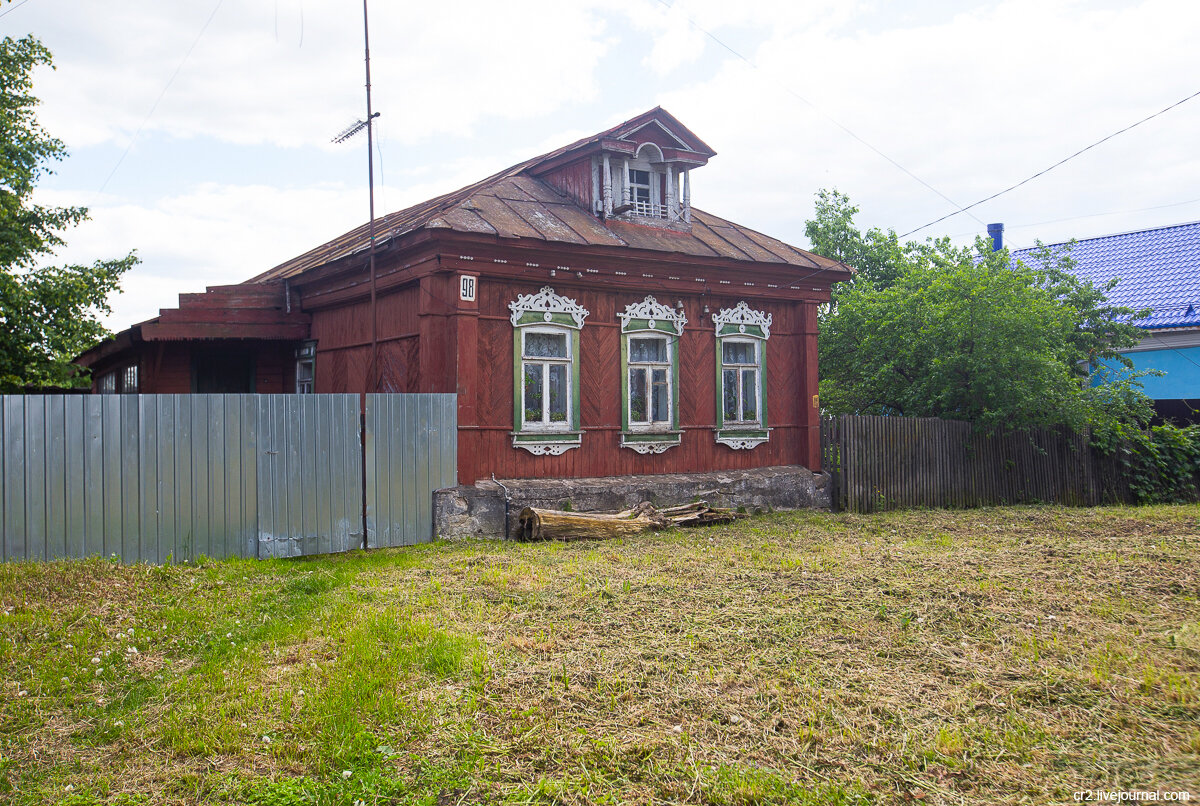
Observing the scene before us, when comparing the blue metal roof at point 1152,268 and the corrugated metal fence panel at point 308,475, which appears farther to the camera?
the blue metal roof at point 1152,268

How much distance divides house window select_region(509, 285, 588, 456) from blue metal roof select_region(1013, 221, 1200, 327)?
13.9 m

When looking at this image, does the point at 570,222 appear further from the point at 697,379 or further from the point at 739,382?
the point at 739,382

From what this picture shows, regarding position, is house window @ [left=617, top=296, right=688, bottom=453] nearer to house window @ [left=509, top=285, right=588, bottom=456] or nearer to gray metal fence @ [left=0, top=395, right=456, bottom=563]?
house window @ [left=509, top=285, right=588, bottom=456]

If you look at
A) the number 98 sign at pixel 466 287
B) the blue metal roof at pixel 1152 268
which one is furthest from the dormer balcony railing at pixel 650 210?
the blue metal roof at pixel 1152 268

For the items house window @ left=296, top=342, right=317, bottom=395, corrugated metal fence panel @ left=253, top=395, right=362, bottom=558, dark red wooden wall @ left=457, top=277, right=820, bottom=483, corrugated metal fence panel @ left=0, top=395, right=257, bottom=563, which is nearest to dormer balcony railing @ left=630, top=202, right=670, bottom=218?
dark red wooden wall @ left=457, top=277, right=820, bottom=483

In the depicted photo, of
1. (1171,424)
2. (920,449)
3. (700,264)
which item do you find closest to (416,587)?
(700,264)

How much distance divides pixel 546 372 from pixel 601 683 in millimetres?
7167

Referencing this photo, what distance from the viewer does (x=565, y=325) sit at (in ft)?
38.9

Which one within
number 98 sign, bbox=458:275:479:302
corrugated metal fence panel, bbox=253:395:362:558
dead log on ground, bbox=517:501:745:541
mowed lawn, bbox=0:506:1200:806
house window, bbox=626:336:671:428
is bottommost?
mowed lawn, bbox=0:506:1200:806

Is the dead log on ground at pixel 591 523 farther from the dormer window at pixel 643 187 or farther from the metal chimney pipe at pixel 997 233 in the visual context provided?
the metal chimney pipe at pixel 997 233

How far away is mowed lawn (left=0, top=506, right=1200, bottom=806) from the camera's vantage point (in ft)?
12.3

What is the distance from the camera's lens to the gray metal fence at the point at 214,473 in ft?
26.0

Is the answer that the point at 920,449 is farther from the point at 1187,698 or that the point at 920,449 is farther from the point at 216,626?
the point at 216,626

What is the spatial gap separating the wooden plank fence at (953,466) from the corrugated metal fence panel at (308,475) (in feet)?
26.1
